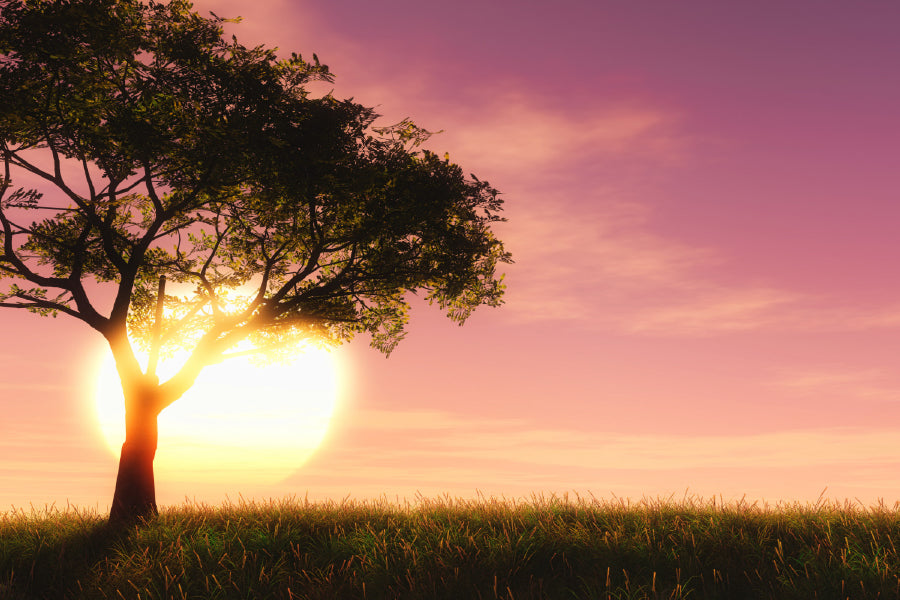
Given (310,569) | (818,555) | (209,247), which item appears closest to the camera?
(818,555)

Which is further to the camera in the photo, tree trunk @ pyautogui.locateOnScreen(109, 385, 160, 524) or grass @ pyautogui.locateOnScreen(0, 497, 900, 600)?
tree trunk @ pyautogui.locateOnScreen(109, 385, 160, 524)

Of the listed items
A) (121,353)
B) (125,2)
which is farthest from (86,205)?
(125,2)

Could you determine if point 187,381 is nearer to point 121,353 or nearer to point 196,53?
point 121,353

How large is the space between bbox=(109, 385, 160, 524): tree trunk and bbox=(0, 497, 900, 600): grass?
71.2 inches

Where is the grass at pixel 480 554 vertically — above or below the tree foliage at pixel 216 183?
below

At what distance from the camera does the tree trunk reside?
20.1 m

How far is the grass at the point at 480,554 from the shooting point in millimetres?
12172

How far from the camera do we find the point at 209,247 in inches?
983

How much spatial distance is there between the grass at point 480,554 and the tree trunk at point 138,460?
181 cm

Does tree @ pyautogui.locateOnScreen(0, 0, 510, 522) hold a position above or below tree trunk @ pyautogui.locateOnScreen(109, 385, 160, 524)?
above

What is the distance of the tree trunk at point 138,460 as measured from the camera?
20.1 m

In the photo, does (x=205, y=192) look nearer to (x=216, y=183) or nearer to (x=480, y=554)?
(x=216, y=183)

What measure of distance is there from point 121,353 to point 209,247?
16.6 feet

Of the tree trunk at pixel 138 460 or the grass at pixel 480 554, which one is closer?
the grass at pixel 480 554
